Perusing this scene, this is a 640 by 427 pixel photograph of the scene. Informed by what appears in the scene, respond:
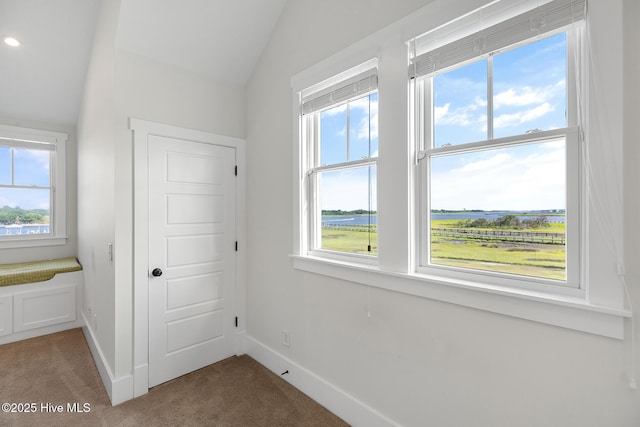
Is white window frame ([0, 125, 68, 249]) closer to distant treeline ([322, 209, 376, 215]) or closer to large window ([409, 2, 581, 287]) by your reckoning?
distant treeline ([322, 209, 376, 215])

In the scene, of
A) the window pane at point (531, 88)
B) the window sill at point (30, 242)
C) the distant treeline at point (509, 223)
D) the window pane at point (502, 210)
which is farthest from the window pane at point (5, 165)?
the window pane at point (531, 88)

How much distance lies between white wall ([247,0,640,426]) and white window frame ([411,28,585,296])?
14 cm

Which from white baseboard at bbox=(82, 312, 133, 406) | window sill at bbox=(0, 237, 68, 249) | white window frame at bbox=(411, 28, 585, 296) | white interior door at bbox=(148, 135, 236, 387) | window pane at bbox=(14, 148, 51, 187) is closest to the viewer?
white window frame at bbox=(411, 28, 585, 296)

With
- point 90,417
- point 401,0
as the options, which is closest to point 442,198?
point 401,0

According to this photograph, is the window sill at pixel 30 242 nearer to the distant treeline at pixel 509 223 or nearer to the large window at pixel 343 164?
the large window at pixel 343 164

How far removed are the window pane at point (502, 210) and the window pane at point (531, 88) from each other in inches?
3.8

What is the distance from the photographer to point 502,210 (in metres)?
1.38

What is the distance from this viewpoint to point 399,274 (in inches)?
64.0

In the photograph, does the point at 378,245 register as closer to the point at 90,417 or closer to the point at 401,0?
the point at 401,0

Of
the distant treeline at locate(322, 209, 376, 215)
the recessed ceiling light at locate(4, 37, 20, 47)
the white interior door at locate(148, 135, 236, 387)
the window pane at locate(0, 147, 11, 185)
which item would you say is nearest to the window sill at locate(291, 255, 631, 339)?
the distant treeline at locate(322, 209, 376, 215)

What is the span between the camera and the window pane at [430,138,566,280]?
4.02 feet

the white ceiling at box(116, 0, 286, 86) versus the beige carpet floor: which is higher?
the white ceiling at box(116, 0, 286, 86)

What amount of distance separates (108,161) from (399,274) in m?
2.34

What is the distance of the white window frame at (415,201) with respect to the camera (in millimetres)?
1023
